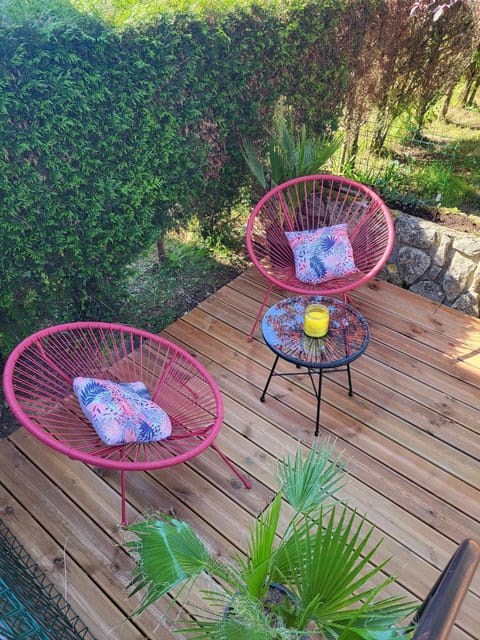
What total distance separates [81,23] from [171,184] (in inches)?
37.3

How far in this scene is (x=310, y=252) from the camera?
272 centimetres

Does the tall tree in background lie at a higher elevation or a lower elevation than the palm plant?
higher

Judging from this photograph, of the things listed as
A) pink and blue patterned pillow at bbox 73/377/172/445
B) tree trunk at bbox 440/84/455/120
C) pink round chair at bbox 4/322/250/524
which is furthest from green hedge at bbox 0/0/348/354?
tree trunk at bbox 440/84/455/120

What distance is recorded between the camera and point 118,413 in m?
1.76

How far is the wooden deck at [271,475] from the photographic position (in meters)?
1.78

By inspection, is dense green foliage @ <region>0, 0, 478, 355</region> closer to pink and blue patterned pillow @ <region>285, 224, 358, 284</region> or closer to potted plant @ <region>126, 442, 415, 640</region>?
pink and blue patterned pillow @ <region>285, 224, 358, 284</region>

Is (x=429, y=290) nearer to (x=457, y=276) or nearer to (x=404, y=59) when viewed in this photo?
(x=457, y=276)

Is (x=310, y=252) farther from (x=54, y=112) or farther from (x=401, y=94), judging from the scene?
(x=401, y=94)

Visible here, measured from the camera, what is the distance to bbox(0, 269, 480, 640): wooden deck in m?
1.78

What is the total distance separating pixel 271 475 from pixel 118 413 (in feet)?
2.48

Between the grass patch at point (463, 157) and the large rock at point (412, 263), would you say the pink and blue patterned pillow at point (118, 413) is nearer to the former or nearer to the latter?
the large rock at point (412, 263)

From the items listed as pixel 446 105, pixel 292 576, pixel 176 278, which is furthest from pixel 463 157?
pixel 292 576

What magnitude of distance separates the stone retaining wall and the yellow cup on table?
51.1 inches

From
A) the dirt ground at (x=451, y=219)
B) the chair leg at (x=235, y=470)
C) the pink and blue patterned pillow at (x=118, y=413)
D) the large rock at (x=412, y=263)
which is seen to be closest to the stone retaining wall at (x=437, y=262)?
the large rock at (x=412, y=263)
